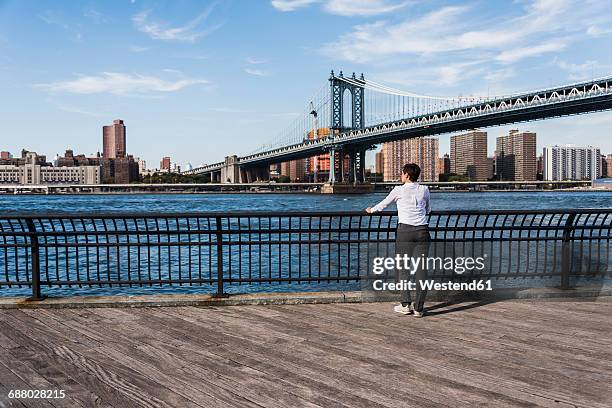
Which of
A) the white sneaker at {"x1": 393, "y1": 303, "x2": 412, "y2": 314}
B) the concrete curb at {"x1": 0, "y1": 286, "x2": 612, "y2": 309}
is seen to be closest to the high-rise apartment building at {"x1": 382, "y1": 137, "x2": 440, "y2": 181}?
the concrete curb at {"x1": 0, "y1": 286, "x2": 612, "y2": 309}

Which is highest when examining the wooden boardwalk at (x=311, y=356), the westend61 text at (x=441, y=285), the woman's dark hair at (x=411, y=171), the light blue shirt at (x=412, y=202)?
the woman's dark hair at (x=411, y=171)

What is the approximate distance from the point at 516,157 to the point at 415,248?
567 feet

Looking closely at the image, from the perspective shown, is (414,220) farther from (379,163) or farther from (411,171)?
(379,163)

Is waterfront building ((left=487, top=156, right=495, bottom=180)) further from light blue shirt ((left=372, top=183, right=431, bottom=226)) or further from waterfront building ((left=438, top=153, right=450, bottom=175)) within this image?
light blue shirt ((left=372, top=183, right=431, bottom=226))

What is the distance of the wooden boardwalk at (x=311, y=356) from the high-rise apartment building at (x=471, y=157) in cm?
15141

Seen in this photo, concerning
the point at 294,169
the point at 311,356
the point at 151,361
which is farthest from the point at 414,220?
the point at 294,169

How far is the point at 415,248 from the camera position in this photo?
680 centimetres

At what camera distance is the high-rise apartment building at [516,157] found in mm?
161375

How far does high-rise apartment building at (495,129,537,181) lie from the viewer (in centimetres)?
16138

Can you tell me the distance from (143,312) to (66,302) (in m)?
1.07

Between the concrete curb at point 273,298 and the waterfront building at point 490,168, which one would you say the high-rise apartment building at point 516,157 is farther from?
the concrete curb at point 273,298

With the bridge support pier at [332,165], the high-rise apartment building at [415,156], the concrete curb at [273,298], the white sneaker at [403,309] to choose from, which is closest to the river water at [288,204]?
the bridge support pier at [332,165]

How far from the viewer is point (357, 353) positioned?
5.33 metres

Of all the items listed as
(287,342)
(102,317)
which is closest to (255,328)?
(287,342)
